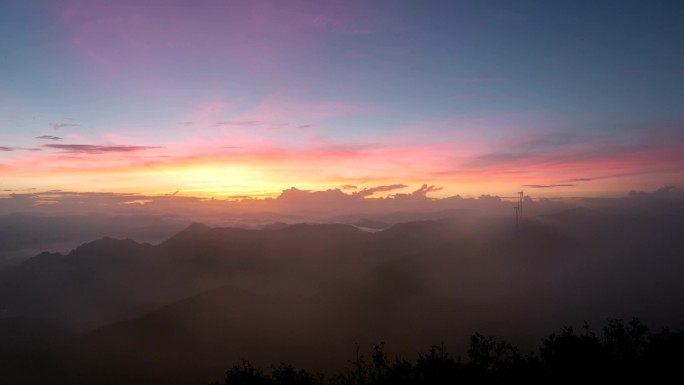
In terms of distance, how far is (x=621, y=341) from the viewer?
65125 millimetres

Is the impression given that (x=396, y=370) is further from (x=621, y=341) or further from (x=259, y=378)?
(x=621, y=341)

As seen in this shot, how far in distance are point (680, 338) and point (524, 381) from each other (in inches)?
1200

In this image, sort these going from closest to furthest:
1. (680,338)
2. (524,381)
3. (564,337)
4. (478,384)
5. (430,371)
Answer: (478,384) < (524,381) < (430,371) < (680,338) < (564,337)

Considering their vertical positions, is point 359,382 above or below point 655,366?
below

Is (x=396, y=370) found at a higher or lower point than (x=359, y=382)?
higher

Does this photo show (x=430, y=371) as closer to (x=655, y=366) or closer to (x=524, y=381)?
(x=524, y=381)

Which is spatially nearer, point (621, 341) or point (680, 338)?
point (680, 338)

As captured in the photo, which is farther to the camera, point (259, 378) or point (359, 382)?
point (359, 382)

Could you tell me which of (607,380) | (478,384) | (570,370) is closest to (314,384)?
(478,384)

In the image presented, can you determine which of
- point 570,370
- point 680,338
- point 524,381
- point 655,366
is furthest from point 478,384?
point 680,338

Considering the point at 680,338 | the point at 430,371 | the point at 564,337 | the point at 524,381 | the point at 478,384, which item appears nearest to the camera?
the point at 478,384

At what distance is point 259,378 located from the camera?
169 feet

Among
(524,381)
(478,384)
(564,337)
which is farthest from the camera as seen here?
(564,337)

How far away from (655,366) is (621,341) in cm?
1613
